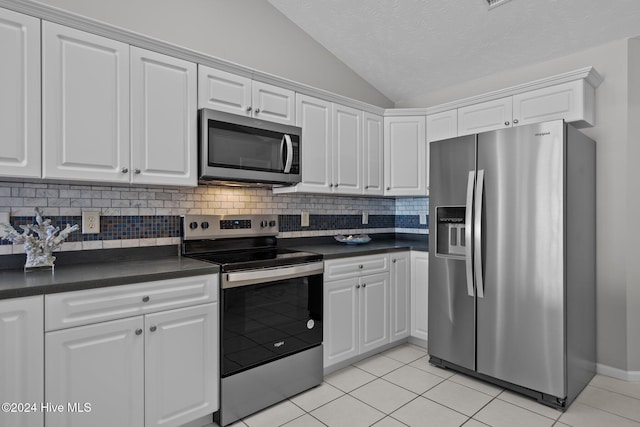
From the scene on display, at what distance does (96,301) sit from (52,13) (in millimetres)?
1397

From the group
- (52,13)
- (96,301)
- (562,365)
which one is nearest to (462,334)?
(562,365)

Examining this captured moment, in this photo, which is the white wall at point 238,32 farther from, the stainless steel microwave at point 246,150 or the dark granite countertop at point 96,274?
the dark granite countertop at point 96,274

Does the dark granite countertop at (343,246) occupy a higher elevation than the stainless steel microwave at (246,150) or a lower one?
lower

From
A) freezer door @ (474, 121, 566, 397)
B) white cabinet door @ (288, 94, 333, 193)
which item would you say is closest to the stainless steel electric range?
white cabinet door @ (288, 94, 333, 193)

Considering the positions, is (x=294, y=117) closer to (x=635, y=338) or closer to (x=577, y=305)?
(x=577, y=305)

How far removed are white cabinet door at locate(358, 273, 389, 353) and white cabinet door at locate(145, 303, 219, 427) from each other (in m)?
1.26

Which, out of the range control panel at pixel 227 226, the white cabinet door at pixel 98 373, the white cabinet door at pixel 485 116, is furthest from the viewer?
the white cabinet door at pixel 485 116

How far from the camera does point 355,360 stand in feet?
9.77

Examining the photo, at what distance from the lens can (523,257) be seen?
238 cm

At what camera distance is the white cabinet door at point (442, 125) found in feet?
10.9

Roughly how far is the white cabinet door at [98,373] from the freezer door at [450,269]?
206 centimetres

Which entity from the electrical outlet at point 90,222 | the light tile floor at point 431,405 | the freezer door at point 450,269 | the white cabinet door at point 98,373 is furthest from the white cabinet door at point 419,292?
the electrical outlet at point 90,222

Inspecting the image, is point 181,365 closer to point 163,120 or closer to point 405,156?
point 163,120

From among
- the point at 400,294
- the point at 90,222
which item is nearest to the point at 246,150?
the point at 90,222
